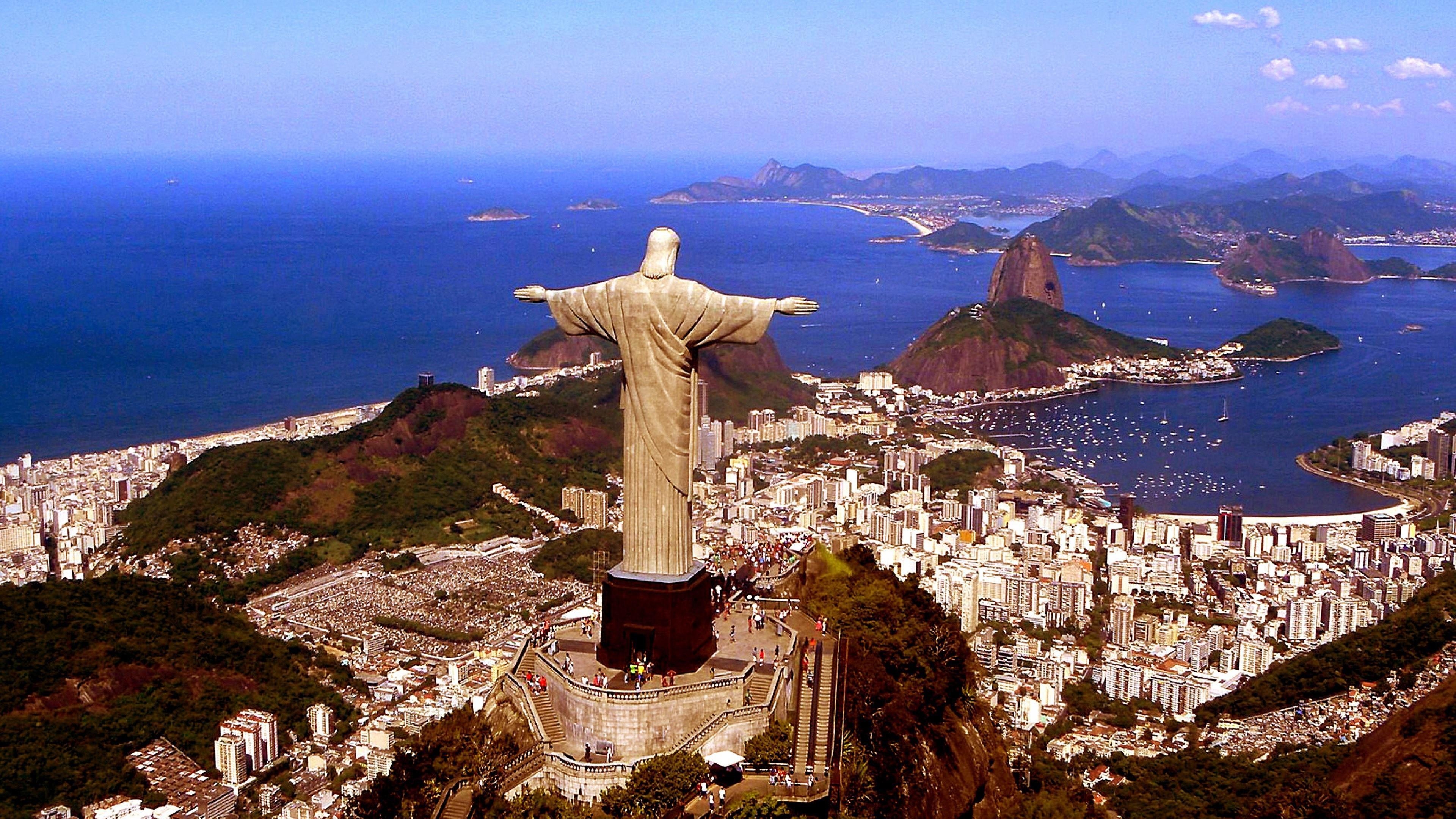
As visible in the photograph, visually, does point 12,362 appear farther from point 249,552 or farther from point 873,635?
point 873,635

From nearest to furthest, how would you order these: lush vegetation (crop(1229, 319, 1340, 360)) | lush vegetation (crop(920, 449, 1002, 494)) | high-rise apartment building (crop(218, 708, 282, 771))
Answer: high-rise apartment building (crop(218, 708, 282, 771)) → lush vegetation (crop(920, 449, 1002, 494)) → lush vegetation (crop(1229, 319, 1340, 360))

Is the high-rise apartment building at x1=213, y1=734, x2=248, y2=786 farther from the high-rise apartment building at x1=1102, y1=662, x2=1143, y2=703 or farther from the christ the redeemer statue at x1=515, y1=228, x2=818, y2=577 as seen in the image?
the high-rise apartment building at x1=1102, y1=662, x2=1143, y2=703

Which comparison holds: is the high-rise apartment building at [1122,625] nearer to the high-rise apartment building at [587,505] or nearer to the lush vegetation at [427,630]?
the high-rise apartment building at [587,505]

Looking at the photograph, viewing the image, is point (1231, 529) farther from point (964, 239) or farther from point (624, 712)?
point (964, 239)

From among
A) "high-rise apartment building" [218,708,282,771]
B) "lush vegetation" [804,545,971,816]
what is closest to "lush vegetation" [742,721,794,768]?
"lush vegetation" [804,545,971,816]

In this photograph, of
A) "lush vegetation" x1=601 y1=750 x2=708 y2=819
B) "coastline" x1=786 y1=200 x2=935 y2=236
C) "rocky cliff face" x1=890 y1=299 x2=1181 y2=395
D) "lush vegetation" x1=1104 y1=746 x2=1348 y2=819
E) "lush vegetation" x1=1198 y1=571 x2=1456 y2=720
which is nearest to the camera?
"lush vegetation" x1=601 y1=750 x2=708 y2=819
